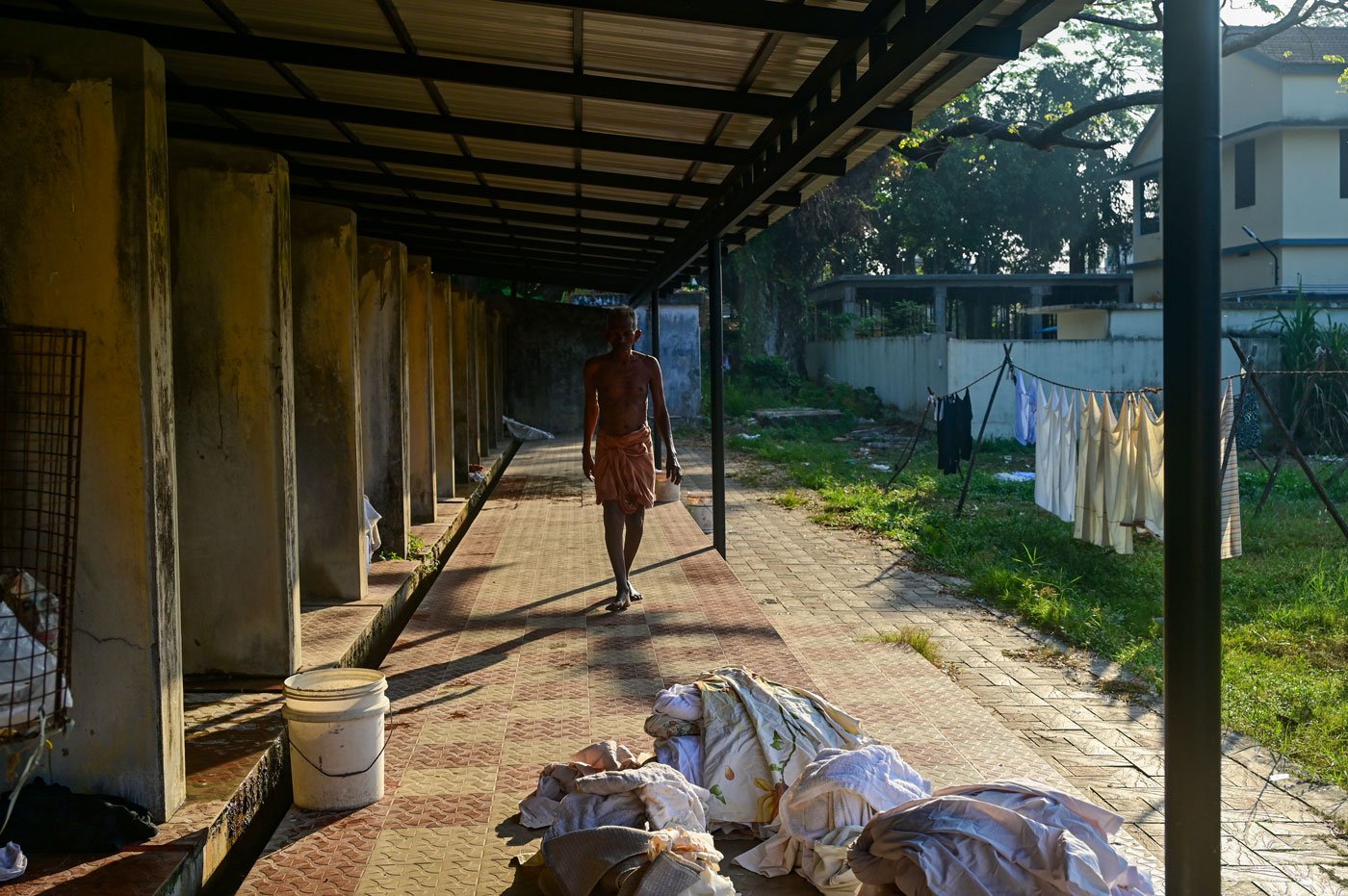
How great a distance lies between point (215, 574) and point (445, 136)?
9.27 feet

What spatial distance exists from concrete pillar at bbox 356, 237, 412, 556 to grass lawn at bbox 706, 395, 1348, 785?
4.84m

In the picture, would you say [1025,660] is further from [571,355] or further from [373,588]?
[571,355]

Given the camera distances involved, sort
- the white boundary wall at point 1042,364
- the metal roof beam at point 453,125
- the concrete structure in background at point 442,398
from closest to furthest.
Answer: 1. the metal roof beam at point 453,125
2. the concrete structure in background at point 442,398
3. the white boundary wall at point 1042,364

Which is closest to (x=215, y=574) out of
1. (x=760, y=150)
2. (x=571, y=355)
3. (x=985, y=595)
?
(x=760, y=150)

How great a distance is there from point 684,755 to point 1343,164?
86.8ft

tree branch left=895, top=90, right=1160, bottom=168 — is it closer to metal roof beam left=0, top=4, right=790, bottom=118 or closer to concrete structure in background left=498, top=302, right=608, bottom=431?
concrete structure in background left=498, top=302, right=608, bottom=431

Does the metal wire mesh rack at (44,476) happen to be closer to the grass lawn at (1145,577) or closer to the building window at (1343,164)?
the grass lawn at (1145,577)

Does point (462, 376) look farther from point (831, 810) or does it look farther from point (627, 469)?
point (831, 810)

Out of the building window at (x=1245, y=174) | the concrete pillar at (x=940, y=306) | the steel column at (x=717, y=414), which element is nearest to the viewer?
the steel column at (x=717, y=414)

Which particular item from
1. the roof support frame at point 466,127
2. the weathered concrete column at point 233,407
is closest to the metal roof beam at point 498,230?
the roof support frame at point 466,127

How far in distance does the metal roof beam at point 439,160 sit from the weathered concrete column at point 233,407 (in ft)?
4.89

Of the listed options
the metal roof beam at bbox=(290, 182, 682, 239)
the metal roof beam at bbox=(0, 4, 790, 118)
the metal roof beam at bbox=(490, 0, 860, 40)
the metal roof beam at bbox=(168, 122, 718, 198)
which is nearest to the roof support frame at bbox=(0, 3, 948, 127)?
the metal roof beam at bbox=(0, 4, 790, 118)

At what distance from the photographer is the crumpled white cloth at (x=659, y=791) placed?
3.86m

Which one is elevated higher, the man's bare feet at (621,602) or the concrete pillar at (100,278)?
the concrete pillar at (100,278)
